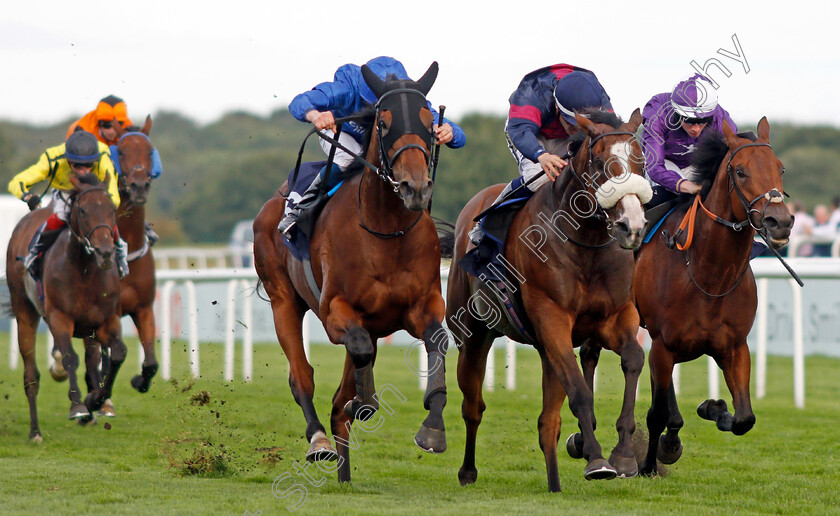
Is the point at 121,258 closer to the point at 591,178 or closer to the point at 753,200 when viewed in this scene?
the point at 591,178

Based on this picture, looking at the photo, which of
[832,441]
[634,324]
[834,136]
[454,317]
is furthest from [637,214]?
[834,136]

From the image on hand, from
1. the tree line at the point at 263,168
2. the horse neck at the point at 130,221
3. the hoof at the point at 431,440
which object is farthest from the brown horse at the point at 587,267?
the tree line at the point at 263,168

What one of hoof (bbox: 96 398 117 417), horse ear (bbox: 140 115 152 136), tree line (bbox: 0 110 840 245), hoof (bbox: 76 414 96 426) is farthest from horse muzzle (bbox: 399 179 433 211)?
tree line (bbox: 0 110 840 245)

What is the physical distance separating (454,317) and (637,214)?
6.30 ft

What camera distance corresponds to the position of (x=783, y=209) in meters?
5.09

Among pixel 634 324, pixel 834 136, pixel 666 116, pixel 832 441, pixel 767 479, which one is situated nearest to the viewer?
pixel 634 324

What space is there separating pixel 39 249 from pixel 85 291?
0.69 meters

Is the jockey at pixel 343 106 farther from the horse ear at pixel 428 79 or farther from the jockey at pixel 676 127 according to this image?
the jockey at pixel 676 127

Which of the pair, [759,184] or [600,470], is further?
[759,184]

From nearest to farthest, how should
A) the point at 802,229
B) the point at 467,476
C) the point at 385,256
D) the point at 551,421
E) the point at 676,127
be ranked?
1. the point at 385,256
2. the point at 551,421
3. the point at 467,476
4. the point at 676,127
5. the point at 802,229

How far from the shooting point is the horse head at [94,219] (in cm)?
748

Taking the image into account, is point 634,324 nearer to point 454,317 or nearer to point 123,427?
point 454,317

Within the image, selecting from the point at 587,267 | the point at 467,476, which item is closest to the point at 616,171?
the point at 587,267

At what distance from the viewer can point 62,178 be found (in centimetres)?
839
